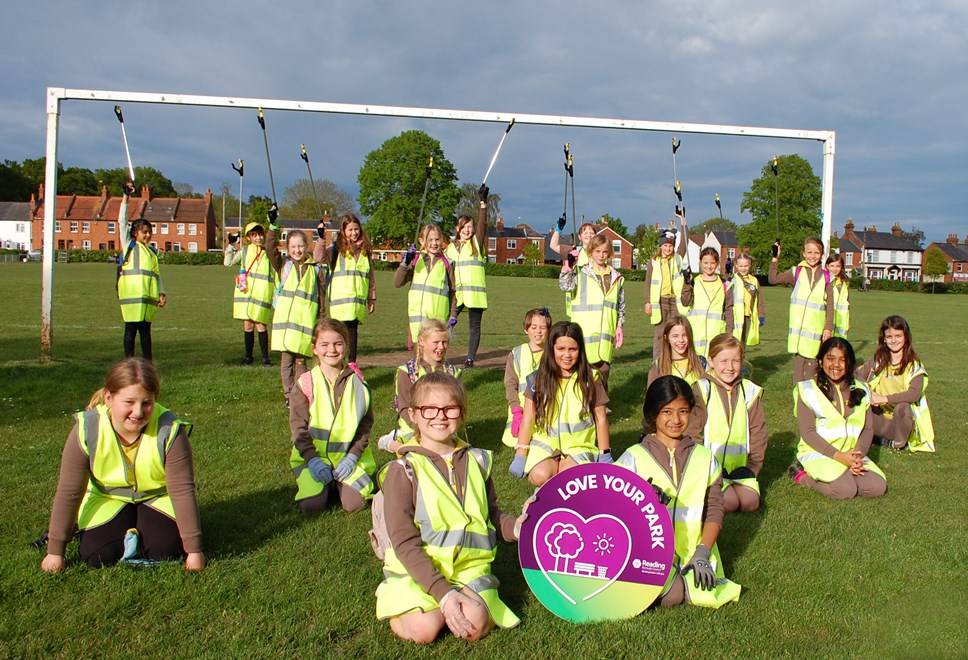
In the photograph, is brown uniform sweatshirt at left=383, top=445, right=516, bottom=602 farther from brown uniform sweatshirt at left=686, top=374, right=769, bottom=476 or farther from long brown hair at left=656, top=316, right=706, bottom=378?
long brown hair at left=656, top=316, right=706, bottom=378

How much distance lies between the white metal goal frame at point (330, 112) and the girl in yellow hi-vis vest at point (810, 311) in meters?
0.81

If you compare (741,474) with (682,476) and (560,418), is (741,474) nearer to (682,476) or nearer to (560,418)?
(560,418)

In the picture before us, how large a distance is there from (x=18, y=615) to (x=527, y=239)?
116634 mm

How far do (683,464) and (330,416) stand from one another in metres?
2.76

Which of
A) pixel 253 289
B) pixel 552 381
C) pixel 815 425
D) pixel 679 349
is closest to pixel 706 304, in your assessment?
pixel 679 349

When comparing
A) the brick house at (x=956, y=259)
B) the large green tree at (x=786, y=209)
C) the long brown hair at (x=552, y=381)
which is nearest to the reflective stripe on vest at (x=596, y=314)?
the long brown hair at (x=552, y=381)

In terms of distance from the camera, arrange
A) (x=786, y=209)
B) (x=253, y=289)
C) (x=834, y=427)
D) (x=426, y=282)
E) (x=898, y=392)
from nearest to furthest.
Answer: (x=834, y=427) → (x=898, y=392) → (x=426, y=282) → (x=253, y=289) → (x=786, y=209)

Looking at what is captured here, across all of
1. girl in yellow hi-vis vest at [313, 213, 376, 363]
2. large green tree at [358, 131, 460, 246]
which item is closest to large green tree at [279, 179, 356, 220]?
large green tree at [358, 131, 460, 246]

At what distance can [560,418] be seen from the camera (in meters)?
6.17

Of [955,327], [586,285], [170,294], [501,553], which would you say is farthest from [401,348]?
[955,327]

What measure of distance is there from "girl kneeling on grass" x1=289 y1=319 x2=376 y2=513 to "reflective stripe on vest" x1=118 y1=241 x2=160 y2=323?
225 inches

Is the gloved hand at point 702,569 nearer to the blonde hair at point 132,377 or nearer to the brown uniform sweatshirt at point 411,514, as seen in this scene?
the brown uniform sweatshirt at point 411,514

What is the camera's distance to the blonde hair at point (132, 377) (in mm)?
4000

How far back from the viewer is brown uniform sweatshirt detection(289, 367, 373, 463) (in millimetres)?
5602
